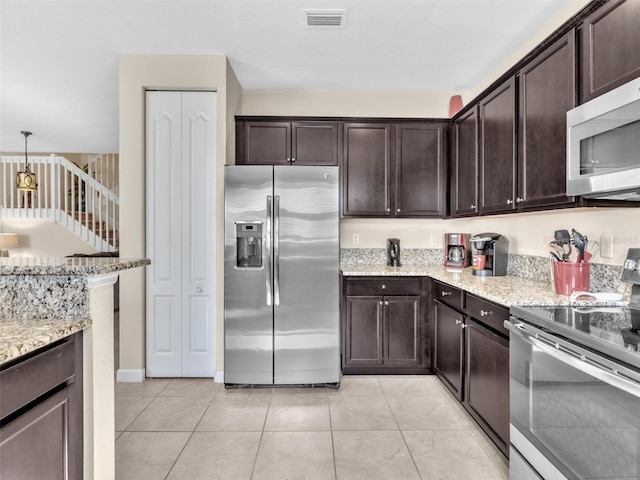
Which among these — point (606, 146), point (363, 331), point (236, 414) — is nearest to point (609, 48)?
point (606, 146)

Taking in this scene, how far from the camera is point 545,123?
6.71 feet

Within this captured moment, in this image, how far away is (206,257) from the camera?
3141mm

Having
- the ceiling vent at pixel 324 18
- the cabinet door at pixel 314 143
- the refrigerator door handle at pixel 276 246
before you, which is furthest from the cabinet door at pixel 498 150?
the refrigerator door handle at pixel 276 246

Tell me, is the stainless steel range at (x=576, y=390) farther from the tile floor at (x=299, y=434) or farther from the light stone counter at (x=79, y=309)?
the light stone counter at (x=79, y=309)

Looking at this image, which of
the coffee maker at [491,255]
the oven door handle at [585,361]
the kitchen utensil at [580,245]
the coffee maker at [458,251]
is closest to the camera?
the oven door handle at [585,361]

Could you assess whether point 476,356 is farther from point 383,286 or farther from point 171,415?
point 171,415

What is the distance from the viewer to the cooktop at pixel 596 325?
1187mm

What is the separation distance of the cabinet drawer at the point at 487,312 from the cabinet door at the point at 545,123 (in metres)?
0.66

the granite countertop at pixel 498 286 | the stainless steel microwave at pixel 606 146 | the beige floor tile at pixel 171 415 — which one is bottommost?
Answer: the beige floor tile at pixel 171 415

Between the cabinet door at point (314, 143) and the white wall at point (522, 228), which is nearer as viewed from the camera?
the white wall at point (522, 228)

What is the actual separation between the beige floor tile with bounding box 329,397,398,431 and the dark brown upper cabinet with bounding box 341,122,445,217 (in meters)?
1.70

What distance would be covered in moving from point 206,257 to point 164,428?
1.35 meters

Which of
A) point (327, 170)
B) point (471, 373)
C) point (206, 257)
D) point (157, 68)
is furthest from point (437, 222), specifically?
point (157, 68)

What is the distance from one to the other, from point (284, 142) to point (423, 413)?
2.65 m
